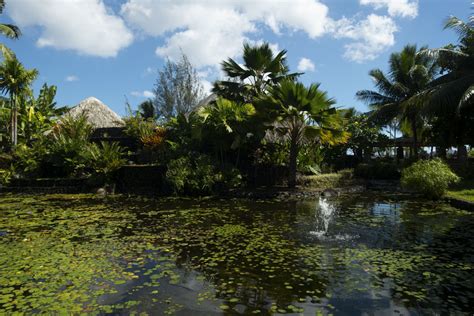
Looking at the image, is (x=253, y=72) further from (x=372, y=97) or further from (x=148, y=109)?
(x=148, y=109)

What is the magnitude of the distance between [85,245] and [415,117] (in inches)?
892

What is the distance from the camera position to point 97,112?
28781 millimetres

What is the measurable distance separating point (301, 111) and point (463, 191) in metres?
6.43

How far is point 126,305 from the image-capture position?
401 centimetres

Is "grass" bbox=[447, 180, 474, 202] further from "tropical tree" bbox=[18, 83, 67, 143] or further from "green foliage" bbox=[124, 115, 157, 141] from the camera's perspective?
"tropical tree" bbox=[18, 83, 67, 143]

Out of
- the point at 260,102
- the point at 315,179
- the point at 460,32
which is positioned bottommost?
the point at 315,179

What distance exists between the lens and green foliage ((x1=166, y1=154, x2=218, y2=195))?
14.0 metres

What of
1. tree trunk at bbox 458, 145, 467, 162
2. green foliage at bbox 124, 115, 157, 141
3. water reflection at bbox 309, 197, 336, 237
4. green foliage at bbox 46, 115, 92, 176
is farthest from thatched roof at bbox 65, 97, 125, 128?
tree trunk at bbox 458, 145, 467, 162

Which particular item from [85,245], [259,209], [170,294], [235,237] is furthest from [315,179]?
[170,294]

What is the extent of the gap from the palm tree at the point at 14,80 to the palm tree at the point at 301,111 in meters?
15.0

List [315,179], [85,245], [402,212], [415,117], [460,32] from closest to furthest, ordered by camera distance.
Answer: [85,245]
[402,212]
[315,179]
[460,32]
[415,117]

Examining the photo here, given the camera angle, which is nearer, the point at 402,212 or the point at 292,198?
the point at 402,212

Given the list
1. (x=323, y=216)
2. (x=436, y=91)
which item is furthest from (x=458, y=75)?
(x=323, y=216)

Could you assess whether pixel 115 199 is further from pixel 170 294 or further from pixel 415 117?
pixel 415 117
